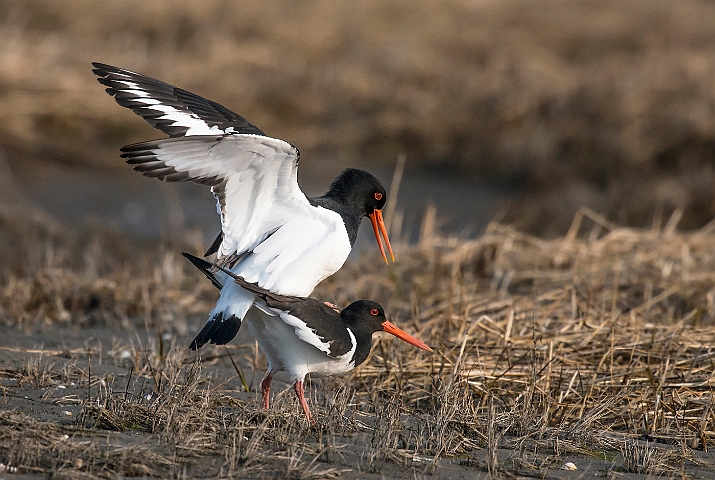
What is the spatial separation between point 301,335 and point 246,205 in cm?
75

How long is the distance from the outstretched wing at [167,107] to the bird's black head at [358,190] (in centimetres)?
59

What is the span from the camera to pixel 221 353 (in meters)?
5.72

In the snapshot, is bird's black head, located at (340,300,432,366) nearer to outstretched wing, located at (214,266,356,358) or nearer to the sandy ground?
outstretched wing, located at (214,266,356,358)

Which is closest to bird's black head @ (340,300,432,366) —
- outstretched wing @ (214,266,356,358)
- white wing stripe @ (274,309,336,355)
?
outstretched wing @ (214,266,356,358)

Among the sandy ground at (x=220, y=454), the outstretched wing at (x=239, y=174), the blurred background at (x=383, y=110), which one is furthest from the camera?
the blurred background at (x=383, y=110)

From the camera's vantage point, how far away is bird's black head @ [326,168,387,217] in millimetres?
5117

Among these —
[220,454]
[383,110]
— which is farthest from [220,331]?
[383,110]

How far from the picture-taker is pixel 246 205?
4.69 metres

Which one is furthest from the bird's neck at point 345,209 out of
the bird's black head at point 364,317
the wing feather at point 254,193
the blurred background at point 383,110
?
the blurred background at point 383,110

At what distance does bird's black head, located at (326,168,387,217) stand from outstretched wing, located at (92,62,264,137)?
1.92ft

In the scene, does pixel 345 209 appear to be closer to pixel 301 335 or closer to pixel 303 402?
pixel 301 335

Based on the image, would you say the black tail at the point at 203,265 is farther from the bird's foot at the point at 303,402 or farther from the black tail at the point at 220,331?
the bird's foot at the point at 303,402

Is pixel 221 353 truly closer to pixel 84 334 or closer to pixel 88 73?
pixel 84 334

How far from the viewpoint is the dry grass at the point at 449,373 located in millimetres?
3648
